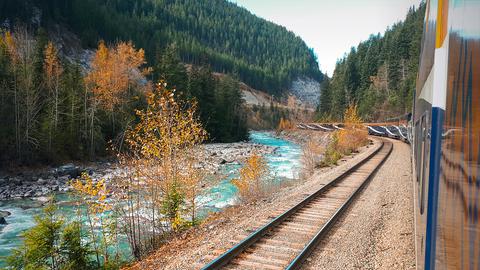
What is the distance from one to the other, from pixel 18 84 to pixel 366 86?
8273 cm

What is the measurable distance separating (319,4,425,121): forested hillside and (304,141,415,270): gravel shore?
58.6 meters

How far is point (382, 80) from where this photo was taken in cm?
8819

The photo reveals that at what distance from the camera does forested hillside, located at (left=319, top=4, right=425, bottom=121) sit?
2936 inches

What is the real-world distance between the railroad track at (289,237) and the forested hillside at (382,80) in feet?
199

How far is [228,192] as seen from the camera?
21.7 m

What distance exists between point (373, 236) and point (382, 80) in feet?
285

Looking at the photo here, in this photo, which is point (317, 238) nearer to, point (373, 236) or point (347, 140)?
point (373, 236)

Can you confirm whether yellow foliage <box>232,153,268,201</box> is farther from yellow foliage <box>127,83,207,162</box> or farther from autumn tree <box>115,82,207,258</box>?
yellow foliage <box>127,83,207,162</box>

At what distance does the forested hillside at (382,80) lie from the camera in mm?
74562

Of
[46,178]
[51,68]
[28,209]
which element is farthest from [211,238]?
[51,68]

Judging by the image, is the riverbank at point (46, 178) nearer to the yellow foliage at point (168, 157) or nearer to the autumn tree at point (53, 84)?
the autumn tree at point (53, 84)

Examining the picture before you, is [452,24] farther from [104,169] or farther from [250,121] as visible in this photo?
[250,121]

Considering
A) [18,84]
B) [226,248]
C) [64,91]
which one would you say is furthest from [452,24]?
[64,91]

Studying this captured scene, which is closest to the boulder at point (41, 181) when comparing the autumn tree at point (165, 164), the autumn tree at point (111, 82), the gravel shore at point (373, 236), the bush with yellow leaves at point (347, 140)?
the autumn tree at point (111, 82)
